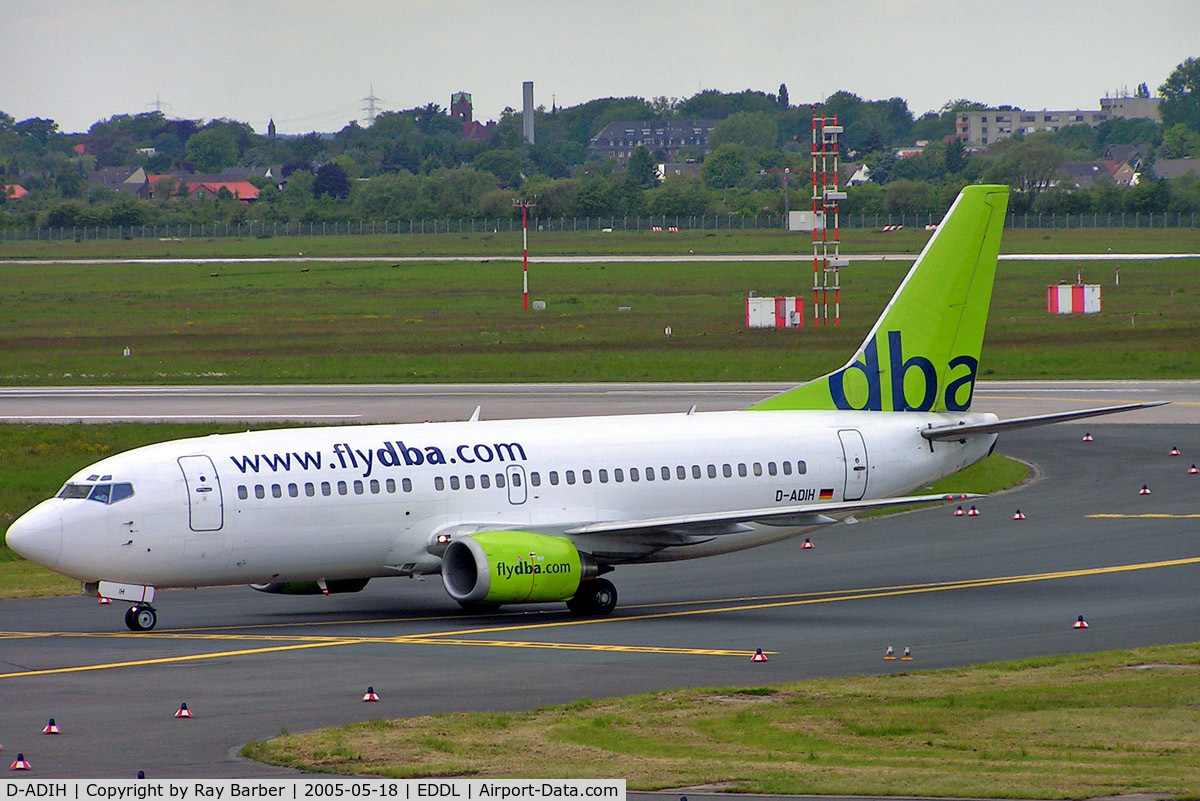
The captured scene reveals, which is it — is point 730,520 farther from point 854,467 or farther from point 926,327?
point 926,327

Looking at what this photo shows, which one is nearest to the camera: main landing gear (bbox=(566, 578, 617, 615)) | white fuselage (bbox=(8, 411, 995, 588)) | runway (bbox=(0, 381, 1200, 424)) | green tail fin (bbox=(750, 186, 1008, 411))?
white fuselage (bbox=(8, 411, 995, 588))

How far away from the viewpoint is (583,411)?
6397 cm

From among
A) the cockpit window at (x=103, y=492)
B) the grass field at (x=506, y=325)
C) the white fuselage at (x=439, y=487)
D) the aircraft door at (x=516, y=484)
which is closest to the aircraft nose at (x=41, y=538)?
the white fuselage at (x=439, y=487)

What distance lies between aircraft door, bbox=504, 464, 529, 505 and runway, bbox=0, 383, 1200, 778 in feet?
7.73

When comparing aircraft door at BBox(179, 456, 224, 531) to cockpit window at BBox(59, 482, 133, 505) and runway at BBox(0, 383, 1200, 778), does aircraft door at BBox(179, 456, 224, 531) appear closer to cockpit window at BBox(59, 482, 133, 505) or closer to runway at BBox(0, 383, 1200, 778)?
cockpit window at BBox(59, 482, 133, 505)

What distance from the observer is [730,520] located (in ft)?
110

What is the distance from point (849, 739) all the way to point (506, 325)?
8457 cm

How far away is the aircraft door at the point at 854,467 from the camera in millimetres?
37281

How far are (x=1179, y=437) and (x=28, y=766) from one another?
4527cm

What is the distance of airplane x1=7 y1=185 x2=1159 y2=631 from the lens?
32.0 meters
